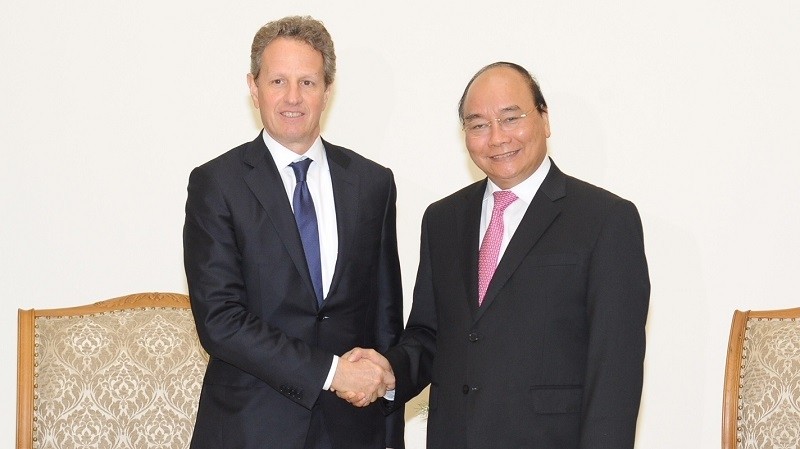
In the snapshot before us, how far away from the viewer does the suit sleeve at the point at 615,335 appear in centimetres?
263

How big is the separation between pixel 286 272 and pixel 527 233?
0.66 metres

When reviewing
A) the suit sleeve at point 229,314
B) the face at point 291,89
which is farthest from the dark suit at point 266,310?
the face at point 291,89

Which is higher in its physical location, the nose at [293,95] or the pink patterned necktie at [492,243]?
the nose at [293,95]

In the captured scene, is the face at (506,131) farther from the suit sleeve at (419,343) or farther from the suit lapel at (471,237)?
the suit sleeve at (419,343)

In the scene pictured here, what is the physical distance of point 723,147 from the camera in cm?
420

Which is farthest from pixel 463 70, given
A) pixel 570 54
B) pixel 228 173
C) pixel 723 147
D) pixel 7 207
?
pixel 7 207

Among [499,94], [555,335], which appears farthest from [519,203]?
[555,335]

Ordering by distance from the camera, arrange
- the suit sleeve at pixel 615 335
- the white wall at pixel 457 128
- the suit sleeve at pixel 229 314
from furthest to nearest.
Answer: the white wall at pixel 457 128 < the suit sleeve at pixel 229 314 < the suit sleeve at pixel 615 335

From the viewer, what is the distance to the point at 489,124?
2.95 meters

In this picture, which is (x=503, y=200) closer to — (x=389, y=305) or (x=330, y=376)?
(x=389, y=305)

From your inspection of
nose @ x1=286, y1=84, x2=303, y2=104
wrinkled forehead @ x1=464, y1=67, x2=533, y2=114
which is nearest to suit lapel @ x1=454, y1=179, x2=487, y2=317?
wrinkled forehead @ x1=464, y1=67, x2=533, y2=114

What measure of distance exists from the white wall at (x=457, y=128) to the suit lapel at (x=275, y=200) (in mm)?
1289

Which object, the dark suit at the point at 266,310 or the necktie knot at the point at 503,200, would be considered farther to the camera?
the necktie knot at the point at 503,200

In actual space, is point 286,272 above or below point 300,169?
below
